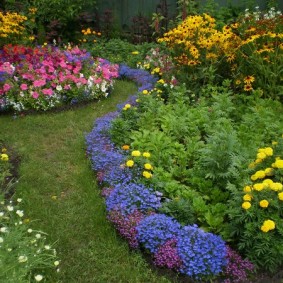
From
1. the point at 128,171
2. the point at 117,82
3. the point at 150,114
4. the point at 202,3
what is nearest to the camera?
the point at 128,171

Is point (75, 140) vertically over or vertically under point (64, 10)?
under

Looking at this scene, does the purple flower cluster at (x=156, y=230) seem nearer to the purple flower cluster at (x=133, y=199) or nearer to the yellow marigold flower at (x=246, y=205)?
the purple flower cluster at (x=133, y=199)

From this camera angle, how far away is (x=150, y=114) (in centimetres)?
497

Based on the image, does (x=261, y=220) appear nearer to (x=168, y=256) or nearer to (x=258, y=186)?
(x=258, y=186)

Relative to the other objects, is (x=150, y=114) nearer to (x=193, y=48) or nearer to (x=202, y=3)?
(x=193, y=48)

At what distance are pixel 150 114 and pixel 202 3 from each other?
6.27 meters

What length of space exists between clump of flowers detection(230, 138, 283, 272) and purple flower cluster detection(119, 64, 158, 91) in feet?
12.1

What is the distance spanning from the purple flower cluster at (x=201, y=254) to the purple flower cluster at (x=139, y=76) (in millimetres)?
3790

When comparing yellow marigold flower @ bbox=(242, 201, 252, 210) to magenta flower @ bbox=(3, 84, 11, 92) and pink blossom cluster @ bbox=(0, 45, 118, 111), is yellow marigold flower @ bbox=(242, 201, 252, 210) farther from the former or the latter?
magenta flower @ bbox=(3, 84, 11, 92)

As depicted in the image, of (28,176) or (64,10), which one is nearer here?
(28,176)

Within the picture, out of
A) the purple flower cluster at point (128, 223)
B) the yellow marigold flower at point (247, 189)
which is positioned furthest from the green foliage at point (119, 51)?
the yellow marigold flower at point (247, 189)

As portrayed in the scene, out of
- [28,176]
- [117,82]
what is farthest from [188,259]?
[117,82]

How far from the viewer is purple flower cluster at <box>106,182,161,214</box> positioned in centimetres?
352

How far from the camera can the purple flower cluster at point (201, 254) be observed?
9.87 feet
